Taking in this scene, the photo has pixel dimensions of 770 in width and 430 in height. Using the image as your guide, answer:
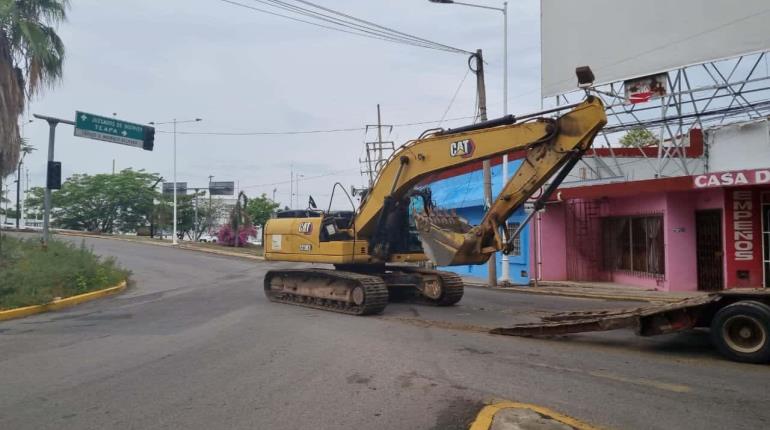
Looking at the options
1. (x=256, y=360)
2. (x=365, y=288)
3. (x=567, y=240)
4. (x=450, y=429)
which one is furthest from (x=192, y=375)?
(x=567, y=240)

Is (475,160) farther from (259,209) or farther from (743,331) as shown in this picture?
(259,209)

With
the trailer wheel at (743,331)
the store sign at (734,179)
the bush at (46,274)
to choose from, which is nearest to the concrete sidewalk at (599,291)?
the store sign at (734,179)

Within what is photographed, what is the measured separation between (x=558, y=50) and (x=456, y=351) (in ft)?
53.6

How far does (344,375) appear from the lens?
6.82m

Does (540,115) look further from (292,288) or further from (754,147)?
(754,147)

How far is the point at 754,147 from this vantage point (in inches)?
798

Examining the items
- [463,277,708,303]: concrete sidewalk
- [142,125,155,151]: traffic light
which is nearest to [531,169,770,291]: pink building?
[463,277,708,303]: concrete sidewalk

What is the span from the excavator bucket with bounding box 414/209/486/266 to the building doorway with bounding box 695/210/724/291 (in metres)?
8.05

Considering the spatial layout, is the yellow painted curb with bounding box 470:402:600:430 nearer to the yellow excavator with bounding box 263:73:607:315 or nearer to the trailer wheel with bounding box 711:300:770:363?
the trailer wheel with bounding box 711:300:770:363

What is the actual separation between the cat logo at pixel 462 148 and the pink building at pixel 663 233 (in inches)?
285

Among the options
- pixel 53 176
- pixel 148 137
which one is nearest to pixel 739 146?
pixel 148 137

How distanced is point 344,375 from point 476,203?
17.3m

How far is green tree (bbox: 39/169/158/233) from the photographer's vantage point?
5678 centimetres

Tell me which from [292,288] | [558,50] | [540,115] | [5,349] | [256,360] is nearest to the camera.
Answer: [256,360]
